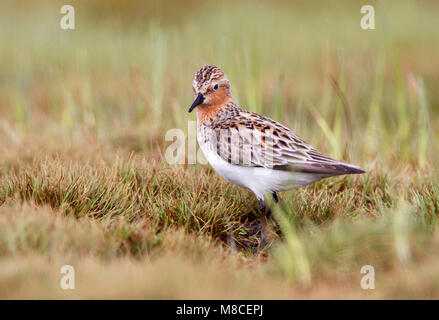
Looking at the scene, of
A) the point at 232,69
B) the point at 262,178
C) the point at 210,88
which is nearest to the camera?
the point at 262,178

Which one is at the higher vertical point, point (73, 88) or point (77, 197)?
point (73, 88)

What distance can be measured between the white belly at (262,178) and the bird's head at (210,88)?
0.84 meters

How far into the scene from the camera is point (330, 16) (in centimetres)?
1362

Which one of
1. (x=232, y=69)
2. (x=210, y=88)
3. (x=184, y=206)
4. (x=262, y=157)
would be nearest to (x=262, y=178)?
(x=262, y=157)

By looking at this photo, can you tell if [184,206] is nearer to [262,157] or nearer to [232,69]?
[262,157]

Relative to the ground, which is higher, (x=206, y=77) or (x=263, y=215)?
(x=206, y=77)

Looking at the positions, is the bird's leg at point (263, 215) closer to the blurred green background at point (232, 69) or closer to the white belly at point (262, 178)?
the white belly at point (262, 178)

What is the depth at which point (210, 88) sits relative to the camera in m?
6.06

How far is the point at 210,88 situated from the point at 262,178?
1244 millimetres

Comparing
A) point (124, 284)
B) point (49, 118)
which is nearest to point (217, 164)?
point (124, 284)

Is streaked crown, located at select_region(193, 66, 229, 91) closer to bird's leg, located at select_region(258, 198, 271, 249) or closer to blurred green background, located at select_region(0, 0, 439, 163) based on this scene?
blurred green background, located at select_region(0, 0, 439, 163)

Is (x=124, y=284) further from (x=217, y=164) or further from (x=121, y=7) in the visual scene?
(x=121, y=7)

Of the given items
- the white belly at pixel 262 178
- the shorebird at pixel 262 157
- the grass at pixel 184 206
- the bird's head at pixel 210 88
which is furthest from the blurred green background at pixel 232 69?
the white belly at pixel 262 178

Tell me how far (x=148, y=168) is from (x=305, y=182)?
1601mm
